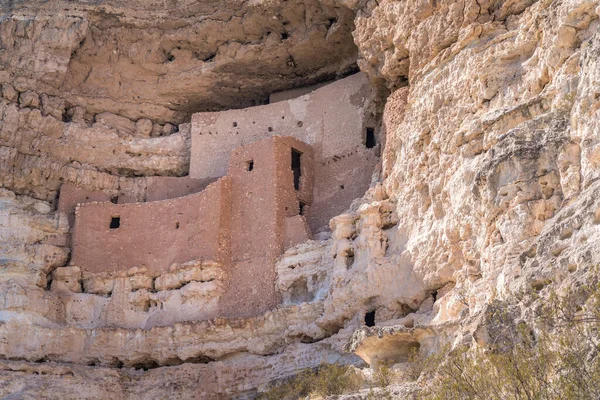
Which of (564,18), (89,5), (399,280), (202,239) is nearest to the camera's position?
(564,18)

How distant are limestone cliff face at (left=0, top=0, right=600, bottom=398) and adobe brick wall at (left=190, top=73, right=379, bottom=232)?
37.2 inches

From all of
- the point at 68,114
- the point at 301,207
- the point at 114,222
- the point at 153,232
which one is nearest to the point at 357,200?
the point at 301,207

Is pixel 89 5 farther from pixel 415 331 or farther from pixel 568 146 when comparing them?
pixel 568 146

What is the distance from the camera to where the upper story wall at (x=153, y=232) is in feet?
76.1

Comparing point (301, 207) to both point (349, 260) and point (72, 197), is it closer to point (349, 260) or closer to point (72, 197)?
point (349, 260)

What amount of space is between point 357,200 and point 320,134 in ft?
10.3

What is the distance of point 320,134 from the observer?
2439 centimetres

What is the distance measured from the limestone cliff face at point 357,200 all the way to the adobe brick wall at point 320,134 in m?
0.95

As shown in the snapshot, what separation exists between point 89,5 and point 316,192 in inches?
304

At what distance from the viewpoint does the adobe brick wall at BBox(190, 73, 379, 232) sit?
23.3m

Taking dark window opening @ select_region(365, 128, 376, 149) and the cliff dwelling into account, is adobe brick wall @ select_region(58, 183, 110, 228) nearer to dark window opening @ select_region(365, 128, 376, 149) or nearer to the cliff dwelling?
the cliff dwelling

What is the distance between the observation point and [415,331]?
16.5 metres

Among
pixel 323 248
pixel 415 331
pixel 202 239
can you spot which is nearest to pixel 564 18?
pixel 415 331

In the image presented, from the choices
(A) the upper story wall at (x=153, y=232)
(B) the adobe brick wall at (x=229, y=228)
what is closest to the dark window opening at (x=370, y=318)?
(B) the adobe brick wall at (x=229, y=228)
